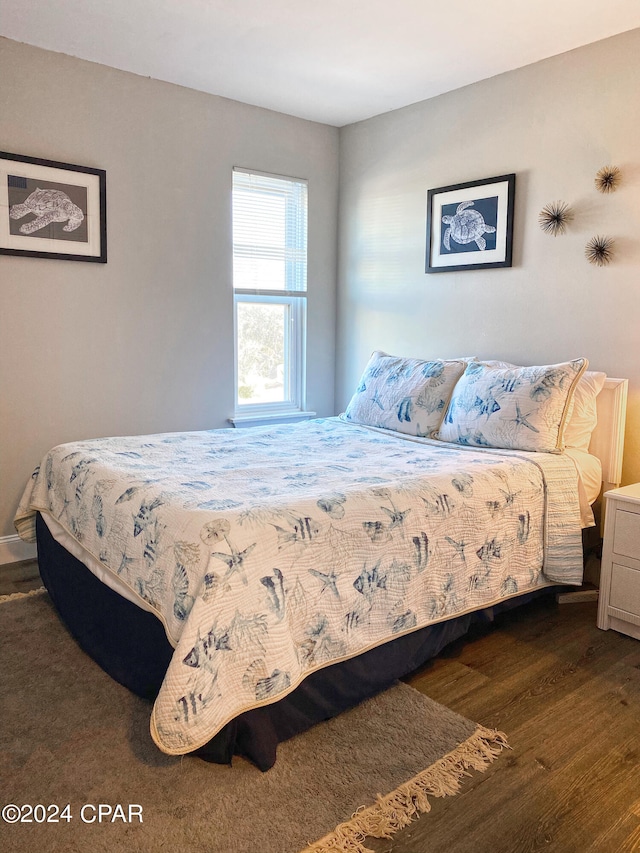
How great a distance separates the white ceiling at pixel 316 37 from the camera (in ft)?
8.94

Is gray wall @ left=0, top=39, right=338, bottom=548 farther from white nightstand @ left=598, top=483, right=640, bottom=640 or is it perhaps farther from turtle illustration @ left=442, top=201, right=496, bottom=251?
white nightstand @ left=598, top=483, right=640, bottom=640

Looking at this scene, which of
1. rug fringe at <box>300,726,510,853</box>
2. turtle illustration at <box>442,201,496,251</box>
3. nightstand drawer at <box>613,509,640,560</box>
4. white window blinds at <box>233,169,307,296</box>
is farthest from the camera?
white window blinds at <box>233,169,307,296</box>

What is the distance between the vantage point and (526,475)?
8.39 ft

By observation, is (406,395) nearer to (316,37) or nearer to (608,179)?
(608,179)

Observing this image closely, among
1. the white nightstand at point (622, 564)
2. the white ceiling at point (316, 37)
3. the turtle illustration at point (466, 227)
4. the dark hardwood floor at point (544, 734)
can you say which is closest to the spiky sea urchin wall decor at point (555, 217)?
the turtle illustration at point (466, 227)

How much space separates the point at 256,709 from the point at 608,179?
272 cm

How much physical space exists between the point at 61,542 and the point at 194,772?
1.19m

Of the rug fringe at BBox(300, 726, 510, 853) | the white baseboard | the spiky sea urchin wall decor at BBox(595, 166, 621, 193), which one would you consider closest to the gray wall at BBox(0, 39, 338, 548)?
the white baseboard

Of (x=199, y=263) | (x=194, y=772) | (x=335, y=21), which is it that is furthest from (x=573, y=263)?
(x=194, y=772)

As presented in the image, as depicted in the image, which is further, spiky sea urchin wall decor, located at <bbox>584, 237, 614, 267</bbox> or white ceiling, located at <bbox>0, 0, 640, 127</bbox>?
spiky sea urchin wall decor, located at <bbox>584, 237, 614, 267</bbox>

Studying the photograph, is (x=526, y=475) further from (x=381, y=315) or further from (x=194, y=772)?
(x=381, y=315)

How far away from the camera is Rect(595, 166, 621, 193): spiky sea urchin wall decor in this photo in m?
2.97

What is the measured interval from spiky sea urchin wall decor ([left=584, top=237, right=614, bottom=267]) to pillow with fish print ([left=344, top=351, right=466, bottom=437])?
0.78 meters

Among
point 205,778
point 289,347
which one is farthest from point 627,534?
point 289,347
